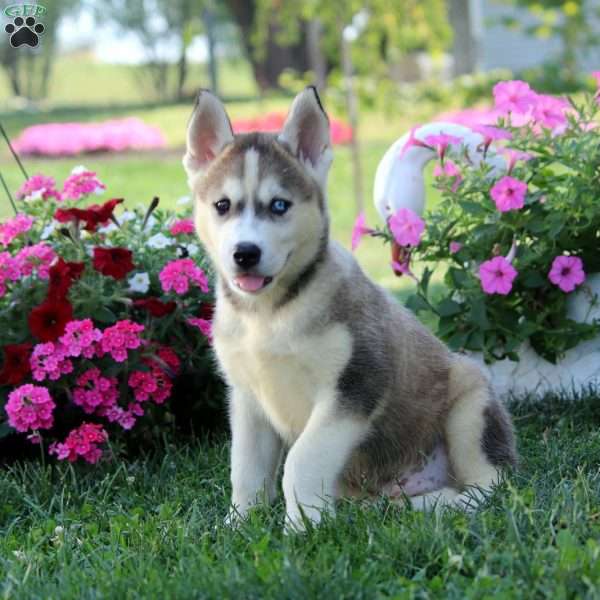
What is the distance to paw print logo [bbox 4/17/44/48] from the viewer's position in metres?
4.55

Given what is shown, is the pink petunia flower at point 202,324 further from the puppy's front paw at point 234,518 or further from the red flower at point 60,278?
the puppy's front paw at point 234,518

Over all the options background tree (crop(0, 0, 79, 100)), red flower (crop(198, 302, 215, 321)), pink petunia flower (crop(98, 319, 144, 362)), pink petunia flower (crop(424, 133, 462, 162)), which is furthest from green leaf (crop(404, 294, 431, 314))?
background tree (crop(0, 0, 79, 100))

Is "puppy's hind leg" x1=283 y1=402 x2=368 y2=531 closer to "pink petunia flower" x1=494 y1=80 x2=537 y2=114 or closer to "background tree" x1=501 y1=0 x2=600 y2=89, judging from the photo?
"pink petunia flower" x1=494 y1=80 x2=537 y2=114

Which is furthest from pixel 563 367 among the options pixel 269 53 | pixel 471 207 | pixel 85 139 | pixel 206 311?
pixel 269 53

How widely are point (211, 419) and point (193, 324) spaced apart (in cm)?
51

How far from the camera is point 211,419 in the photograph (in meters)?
4.97

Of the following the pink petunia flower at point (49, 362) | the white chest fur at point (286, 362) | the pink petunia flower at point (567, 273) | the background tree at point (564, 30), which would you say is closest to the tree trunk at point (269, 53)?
the background tree at point (564, 30)

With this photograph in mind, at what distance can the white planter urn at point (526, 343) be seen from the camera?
16.4 ft

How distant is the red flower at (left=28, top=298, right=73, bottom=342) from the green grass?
540 mm

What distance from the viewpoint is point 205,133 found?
3.72m

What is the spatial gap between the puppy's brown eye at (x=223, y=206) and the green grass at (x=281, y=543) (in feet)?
3.27

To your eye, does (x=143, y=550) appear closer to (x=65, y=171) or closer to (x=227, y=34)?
(x=65, y=171)

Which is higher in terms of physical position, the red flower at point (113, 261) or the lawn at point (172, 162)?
the red flower at point (113, 261)

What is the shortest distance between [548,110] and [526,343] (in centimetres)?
110
